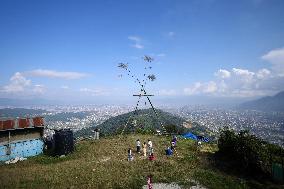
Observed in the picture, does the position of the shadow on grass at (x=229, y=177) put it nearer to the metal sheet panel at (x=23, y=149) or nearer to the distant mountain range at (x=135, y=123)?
the distant mountain range at (x=135, y=123)

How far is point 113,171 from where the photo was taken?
92.1ft

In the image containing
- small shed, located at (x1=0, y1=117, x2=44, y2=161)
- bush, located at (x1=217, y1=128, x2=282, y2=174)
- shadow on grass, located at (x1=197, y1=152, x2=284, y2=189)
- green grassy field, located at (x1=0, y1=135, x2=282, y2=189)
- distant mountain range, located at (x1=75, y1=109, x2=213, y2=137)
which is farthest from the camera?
distant mountain range, located at (x1=75, y1=109, x2=213, y2=137)

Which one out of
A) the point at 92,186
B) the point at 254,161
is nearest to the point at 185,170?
the point at 254,161

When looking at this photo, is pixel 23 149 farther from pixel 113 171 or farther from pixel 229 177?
pixel 229 177

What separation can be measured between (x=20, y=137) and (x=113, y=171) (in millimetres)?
17823

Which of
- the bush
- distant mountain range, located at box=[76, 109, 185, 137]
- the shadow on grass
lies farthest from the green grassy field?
distant mountain range, located at box=[76, 109, 185, 137]

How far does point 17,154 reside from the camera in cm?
3809

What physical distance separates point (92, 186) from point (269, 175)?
16170 millimetres

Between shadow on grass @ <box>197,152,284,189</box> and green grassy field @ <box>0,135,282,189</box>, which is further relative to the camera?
green grassy field @ <box>0,135,282,189</box>

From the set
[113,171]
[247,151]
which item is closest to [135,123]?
[113,171]

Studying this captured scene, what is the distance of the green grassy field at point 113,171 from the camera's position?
24.8 metres

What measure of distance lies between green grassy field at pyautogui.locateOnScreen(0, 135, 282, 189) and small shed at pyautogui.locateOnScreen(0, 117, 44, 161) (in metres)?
2.58

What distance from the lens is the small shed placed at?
1471 inches

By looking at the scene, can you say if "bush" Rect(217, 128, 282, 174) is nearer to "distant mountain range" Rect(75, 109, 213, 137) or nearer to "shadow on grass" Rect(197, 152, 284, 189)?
"shadow on grass" Rect(197, 152, 284, 189)
